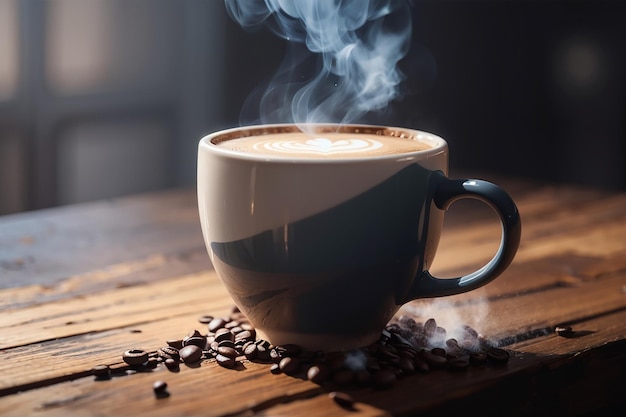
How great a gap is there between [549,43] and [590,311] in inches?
112

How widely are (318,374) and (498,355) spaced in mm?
196

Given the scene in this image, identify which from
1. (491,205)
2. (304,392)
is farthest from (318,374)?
(491,205)

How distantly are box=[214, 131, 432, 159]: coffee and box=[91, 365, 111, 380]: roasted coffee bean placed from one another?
27cm

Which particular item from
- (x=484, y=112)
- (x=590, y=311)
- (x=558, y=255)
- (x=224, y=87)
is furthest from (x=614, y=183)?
(x=590, y=311)

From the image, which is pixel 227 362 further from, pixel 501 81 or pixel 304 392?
pixel 501 81

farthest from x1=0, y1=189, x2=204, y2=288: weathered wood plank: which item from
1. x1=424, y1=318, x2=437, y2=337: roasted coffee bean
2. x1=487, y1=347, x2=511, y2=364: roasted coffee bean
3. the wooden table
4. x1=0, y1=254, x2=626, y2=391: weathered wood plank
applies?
x1=487, y1=347, x2=511, y2=364: roasted coffee bean

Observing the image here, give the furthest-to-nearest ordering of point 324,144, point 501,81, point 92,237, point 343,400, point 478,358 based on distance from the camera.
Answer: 1. point 501,81
2. point 92,237
3. point 324,144
4. point 478,358
5. point 343,400

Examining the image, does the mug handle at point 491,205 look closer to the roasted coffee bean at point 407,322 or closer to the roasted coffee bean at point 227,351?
the roasted coffee bean at point 407,322

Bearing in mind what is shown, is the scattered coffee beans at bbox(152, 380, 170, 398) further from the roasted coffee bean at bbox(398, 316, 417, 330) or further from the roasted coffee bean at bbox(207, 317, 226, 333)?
the roasted coffee bean at bbox(398, 316, 417, 330)

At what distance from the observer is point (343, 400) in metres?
0.76

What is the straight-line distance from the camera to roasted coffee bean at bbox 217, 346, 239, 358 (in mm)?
873

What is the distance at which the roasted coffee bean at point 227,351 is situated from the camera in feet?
2.86

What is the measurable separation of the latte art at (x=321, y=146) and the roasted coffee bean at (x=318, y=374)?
230 mm

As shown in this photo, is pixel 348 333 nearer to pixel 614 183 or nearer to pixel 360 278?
pixel 360 278
